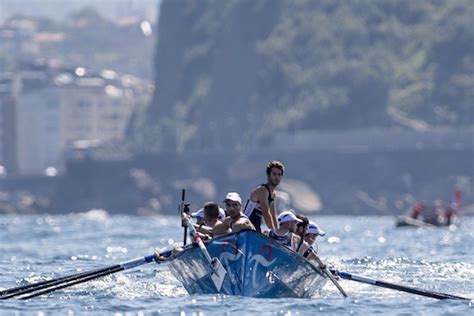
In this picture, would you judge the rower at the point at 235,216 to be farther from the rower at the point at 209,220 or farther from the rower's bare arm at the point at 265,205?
the rower at the point at 209,220

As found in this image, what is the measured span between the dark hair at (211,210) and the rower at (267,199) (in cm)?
50

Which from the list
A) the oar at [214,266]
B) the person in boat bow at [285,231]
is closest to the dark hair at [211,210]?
the oar at [214,266]

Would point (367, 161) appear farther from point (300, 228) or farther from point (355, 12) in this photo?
point (300, 228)

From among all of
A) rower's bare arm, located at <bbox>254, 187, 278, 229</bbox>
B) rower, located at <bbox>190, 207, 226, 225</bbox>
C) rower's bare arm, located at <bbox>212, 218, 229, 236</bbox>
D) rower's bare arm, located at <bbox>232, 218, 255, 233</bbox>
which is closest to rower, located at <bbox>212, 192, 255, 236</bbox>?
rower's bare arm, located at <bbox>232, 218, 255, 233</bbox>

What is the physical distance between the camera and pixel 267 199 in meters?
28.6

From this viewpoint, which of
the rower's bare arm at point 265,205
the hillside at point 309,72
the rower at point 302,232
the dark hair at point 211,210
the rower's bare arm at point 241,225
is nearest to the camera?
the rower's bare arm at point 241,225

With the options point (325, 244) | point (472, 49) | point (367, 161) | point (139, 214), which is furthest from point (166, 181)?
point (325, 244)

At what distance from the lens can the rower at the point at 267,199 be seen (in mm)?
28344

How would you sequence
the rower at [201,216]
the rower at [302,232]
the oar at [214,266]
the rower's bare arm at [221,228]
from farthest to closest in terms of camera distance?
the rower at [201,216] → the rower at [302,232] → the rower's bare arm at [221,228] → the oar at [214,266]

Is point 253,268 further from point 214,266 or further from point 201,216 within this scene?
point 201,216

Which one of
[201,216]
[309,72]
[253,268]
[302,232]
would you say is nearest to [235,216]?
[253,268]

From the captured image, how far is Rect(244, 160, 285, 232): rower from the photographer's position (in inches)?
1116

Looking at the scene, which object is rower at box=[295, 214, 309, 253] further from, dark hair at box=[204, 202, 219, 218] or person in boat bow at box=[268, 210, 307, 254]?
dark hair at box=[204, 202, 219, 218]

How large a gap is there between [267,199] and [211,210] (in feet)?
3.59
